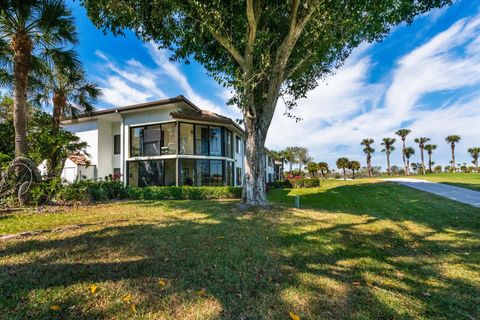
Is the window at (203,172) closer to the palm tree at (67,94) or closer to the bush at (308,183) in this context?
the palm tree at (67,94)

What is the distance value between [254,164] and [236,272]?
5937 mm

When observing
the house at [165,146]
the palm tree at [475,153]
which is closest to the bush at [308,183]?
the house at [165,146]

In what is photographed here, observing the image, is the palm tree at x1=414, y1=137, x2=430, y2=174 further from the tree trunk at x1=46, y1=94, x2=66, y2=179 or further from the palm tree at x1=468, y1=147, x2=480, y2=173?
the tree trunk at x1=46, y1=94, x2=66, y2=179

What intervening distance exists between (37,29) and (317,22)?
11648mm

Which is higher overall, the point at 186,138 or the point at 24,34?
the point at 24,34

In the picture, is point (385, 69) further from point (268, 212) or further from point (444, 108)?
point (268, 212)

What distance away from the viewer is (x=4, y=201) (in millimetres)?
8844

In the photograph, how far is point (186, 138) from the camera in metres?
18.3

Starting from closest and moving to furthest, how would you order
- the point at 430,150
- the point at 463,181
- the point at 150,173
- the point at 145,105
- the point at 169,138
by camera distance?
the point at 145,105, the point at 150,173, the point at 169,138, the point at 463,181, the point at 430,150

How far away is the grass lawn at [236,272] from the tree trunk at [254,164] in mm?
2980

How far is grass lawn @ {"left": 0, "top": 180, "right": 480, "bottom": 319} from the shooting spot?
8.48 ft

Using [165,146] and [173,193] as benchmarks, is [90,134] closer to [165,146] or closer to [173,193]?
[165,146]

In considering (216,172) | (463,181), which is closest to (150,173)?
(216,172)

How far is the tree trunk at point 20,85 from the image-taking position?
9469mm
